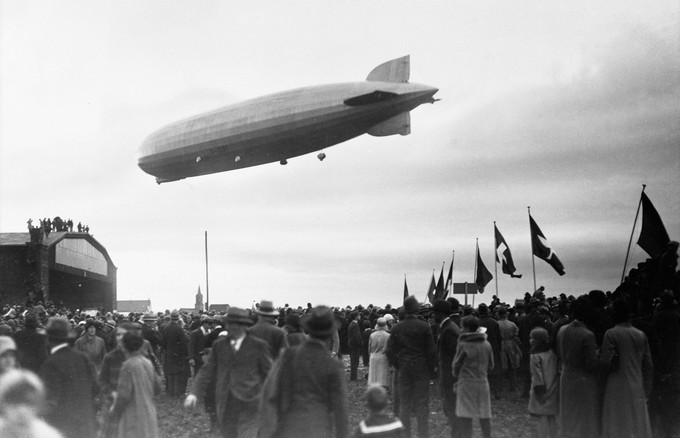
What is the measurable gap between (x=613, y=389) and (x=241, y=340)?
4380mm

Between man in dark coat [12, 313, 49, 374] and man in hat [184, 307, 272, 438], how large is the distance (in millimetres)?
3812

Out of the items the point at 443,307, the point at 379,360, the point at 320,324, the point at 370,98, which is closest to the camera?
the point at 320,324

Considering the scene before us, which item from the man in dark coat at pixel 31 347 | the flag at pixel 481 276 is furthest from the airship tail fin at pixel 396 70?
the man in dark coat at pixel 31 347

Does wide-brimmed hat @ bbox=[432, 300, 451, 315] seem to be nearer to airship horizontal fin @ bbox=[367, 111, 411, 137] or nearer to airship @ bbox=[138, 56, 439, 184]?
airship @ bbox=[138, 56, 439, 184]

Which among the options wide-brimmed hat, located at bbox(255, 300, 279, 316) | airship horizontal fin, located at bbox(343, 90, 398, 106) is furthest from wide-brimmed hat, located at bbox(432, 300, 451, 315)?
airship horizontal fin, located at bbox(343, 90, 398, 106)

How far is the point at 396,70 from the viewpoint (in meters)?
32.3

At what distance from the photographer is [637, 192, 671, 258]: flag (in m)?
15.0

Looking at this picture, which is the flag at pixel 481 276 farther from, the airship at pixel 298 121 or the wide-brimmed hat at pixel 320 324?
the wide-brimmed hat at pixel 320 324

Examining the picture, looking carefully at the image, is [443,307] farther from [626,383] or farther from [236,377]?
[236,377]

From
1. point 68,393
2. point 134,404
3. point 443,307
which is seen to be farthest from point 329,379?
point 443,307

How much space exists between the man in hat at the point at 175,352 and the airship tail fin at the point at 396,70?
701 inches

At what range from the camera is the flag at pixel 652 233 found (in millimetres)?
14992

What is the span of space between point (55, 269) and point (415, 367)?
170ft

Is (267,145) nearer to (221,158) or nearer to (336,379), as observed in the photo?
(221,158)
